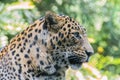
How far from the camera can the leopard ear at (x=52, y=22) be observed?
21.9ft

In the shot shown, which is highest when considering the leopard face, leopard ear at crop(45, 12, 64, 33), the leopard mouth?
leopard ear at crop(45, 12, 64, 33)

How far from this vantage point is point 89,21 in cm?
1416

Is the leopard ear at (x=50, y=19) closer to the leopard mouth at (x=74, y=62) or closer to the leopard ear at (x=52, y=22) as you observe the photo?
the leopard ear at (x=52, y=22)

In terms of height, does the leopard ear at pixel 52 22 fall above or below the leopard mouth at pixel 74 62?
above

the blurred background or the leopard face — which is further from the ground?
the blurred background

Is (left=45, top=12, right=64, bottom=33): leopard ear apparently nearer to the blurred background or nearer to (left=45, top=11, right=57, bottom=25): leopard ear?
(left=45, top=11, right=57, bottom=25): leopard ear

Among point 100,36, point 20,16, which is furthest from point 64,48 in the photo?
point 100,36

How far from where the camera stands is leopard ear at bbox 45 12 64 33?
668 cm

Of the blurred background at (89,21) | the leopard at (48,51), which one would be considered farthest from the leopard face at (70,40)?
the blurred background at (89,21)

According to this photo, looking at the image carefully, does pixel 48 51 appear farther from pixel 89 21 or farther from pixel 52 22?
pixel 89 21

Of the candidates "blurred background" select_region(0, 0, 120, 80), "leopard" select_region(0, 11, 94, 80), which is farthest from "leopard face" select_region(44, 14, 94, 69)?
"blurred background" select_region(0, 0, 120, 80)

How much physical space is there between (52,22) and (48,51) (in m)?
0.26

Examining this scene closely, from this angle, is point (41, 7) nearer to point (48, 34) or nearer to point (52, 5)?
point (52, 5)

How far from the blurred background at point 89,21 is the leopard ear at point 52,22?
3141mm
